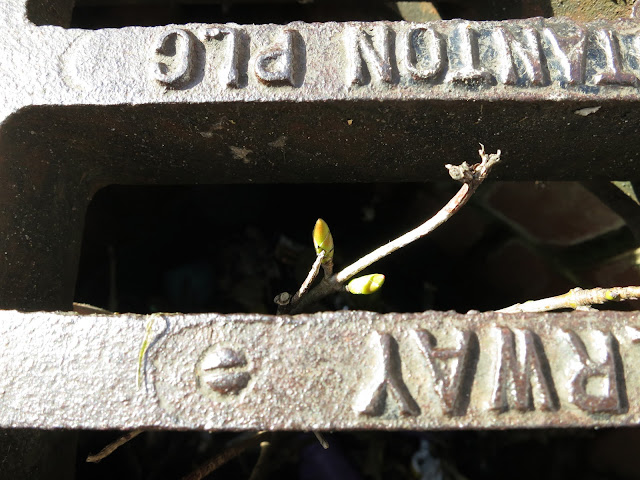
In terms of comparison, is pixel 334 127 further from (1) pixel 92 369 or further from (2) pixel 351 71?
(1) pixel 92 369

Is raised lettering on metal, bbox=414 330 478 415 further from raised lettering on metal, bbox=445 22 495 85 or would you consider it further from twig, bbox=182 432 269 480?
twig, bbox=182 432 269 480

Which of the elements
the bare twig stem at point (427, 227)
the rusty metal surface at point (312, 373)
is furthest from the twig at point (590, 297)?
the bare twig stem at point (427, 227)

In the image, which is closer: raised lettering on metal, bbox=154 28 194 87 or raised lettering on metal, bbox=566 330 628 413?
raised lettering on metal, bbox=566 330 628 413

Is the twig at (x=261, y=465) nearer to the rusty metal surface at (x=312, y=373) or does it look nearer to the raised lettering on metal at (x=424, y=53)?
the rusty metal surface at (x=312, y=373)

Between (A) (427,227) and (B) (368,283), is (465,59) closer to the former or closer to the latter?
(A) (427,227)

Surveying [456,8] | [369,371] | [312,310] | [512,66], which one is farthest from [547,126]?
[312,310]

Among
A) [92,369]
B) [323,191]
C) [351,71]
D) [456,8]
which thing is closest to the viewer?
[92,369]

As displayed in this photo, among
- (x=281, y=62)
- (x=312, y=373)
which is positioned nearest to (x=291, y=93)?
(x=281, y=62)

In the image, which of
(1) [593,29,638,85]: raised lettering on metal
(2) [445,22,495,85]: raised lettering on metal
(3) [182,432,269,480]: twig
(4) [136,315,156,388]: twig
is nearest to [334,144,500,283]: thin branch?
(2) [445,22,495,85]: raised lettering on metal
